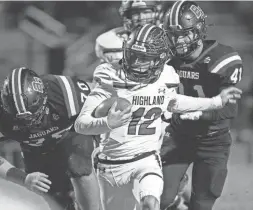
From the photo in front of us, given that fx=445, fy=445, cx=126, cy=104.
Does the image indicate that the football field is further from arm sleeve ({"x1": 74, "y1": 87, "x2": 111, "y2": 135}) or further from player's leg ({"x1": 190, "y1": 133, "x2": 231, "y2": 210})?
arm sleeve ({"x1": 74, "y1": 87, "x2": 111, "y2": 135})

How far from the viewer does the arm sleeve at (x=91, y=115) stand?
164cm

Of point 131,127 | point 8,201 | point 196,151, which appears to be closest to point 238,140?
point 196,151

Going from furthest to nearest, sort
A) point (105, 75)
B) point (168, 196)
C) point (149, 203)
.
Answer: point (168, 196) → point (105, 75) → point (149, 203)

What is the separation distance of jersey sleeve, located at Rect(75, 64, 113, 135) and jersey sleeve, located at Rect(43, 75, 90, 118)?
3.2 inches

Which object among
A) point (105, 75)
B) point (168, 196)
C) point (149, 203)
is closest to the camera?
point (149, 203)

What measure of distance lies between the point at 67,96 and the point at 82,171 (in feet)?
1.13

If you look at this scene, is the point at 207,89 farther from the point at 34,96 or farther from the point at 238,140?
the point at 34,96

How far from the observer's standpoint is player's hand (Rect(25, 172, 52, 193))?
72.7 inches

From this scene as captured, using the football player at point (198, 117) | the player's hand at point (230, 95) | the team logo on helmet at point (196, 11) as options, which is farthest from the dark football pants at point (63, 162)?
the team logo on helmet at point (196, 11)

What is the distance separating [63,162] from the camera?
1917mm

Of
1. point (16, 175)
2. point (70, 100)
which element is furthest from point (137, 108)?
point (16, 175)

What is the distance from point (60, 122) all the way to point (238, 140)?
0.78 meters

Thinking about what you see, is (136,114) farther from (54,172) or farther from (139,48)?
(54,172)

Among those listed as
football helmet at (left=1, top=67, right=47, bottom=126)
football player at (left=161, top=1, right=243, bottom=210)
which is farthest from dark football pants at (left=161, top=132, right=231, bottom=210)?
football helmet at (left=1, top=67, right=47, bottom=126)
